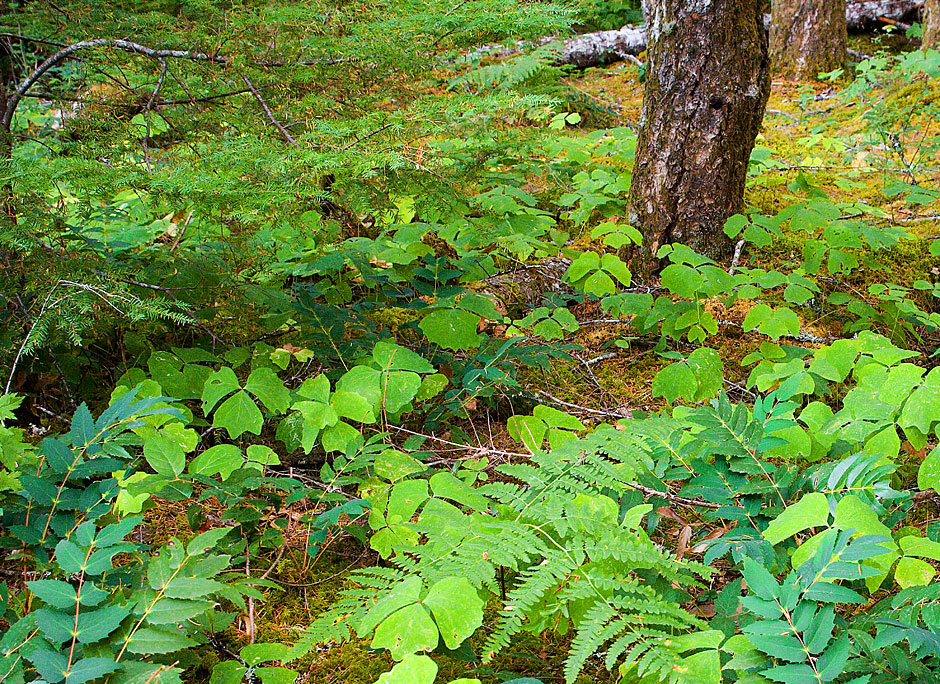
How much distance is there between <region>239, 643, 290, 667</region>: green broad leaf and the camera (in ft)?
5.13

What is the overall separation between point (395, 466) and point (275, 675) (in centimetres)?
73

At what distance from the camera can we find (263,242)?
9.96ft

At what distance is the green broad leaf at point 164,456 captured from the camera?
187 cm

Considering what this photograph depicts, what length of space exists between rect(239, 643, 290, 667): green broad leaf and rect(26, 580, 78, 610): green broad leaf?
1.40 ft

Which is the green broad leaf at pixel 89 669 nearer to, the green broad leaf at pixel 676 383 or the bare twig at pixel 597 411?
the bare twig at pixel 597 411

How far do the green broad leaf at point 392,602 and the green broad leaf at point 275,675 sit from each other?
371 mm

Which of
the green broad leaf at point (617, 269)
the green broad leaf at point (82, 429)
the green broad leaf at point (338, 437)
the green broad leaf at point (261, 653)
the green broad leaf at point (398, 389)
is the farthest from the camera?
the green broad leaf at point (617, 269)

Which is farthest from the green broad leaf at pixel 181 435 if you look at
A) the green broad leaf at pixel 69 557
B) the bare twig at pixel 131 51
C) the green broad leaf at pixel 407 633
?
the bare twig at pixel 131 51

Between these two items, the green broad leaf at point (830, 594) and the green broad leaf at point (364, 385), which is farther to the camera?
the green broad leaf at point (364, 385)

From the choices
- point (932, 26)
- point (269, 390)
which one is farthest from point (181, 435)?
point (932, 26)

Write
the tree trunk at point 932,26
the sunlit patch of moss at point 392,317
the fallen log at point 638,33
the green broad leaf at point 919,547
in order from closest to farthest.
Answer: the green broad leaf at point 919,547, the sunlit patch of moss at point 392,317, the tree trunk at point 932,26, the fallen log at point 638,33

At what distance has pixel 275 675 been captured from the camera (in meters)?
1.52

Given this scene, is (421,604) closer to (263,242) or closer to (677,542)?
(677,542)

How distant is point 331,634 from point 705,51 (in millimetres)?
3209
